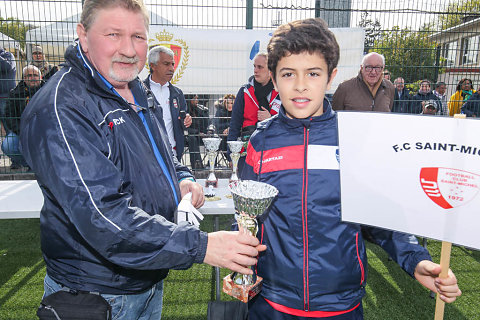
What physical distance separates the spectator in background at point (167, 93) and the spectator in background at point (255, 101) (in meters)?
0.75

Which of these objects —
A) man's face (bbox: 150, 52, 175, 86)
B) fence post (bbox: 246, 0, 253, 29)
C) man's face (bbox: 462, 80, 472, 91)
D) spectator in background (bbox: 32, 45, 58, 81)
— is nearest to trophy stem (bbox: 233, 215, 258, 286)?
man's face (bbox: 150, 52, 175, 86)

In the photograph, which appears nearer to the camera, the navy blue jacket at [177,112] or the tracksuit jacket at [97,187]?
the tracksuit jacket at [97,187]

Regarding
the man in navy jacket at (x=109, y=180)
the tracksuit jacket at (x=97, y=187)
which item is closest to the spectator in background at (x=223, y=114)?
the man in navy jacket at (x=109, y=180)

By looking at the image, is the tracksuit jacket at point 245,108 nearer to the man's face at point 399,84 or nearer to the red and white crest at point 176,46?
the red and white crest at point 176,46

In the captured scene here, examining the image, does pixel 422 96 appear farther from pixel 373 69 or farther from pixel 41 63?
pixel 41 63

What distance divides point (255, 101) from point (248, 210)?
3156mm

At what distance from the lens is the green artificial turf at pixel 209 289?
2990 millimetres

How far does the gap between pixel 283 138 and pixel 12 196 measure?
2762mm

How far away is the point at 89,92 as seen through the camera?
128 centimetres

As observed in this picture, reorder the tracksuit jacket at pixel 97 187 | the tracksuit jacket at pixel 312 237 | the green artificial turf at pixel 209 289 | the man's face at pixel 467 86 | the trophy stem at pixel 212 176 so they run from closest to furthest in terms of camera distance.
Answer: the tracksuit jacket at pixel 97 187 → the tracksuit jacket at pixel 312 237 → the green artificial turf at pixel 209 289 → the trophy stem at pixel 212 176 → the man's face at pixel 467 86

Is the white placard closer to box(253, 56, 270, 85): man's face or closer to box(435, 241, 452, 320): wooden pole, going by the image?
box(435, 241, 452, 320): wooden pole

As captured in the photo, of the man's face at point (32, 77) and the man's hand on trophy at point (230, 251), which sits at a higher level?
the man's face at point (32, 77)

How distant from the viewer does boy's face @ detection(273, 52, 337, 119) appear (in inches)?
58.1

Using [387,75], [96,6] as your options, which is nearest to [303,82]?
[96,6]
